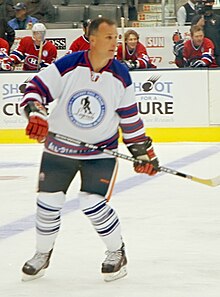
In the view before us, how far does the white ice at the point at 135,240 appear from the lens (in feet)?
14.2

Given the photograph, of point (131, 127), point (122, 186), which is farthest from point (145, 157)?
point (122, 186)

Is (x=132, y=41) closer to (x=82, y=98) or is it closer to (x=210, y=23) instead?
(x=210, y=23)

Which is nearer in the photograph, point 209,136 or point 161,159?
point 161,159

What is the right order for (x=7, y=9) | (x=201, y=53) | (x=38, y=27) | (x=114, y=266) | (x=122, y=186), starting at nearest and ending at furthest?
(x=114, y=266) → (x=122, y=186) → (x=201, y=53) → (x=38, y=27) → (x=7, y=9)

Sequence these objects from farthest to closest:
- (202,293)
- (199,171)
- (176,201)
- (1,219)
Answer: (199,171) → (176,201) → (1,219) → (202,293)

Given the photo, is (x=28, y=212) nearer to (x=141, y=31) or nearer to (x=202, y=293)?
(x=202, y=293)

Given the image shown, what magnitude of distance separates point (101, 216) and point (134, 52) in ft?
23.0

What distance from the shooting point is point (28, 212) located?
6.40 m

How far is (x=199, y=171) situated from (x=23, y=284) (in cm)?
396

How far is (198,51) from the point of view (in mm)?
11172

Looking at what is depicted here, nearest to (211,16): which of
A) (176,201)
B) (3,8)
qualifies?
(3,8)

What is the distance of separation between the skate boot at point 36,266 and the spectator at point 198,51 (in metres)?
6.68

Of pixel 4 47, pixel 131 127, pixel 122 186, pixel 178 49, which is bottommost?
pixel 122 186

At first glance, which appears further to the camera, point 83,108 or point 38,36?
point 38,36
